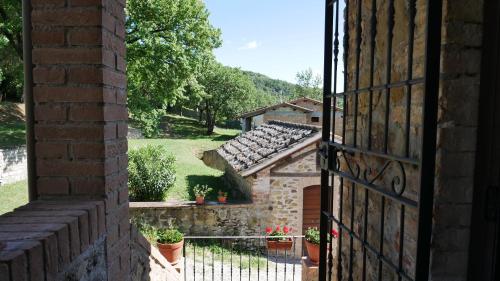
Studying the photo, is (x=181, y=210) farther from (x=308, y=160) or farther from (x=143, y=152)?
(x=308, y=160)

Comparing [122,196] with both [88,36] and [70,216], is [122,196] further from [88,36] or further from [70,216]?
[88,36]

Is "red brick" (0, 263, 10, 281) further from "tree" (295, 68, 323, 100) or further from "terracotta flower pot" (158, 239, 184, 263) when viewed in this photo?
"tree" (295, 68, 323, 100)

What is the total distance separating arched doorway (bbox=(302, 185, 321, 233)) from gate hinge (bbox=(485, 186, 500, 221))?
998cm

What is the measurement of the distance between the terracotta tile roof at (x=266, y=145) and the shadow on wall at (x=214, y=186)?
105cm

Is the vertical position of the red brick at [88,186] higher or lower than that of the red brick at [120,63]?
lower

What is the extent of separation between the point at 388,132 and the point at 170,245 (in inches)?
257

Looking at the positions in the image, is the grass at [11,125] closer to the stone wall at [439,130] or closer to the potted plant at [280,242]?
the potted plant at [280,242]

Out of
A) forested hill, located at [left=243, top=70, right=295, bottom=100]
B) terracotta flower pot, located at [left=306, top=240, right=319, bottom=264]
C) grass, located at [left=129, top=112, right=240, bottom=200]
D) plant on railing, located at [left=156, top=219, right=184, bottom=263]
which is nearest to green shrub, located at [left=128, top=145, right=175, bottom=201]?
grass, located at [left=129, top=112, right=240, bottom=200]

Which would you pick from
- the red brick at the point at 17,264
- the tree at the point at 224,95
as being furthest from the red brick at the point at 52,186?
the tree at the point at 224,95

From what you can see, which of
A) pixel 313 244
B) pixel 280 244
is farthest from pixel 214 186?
pixel 313 244

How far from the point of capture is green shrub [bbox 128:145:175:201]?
12211 millimetres

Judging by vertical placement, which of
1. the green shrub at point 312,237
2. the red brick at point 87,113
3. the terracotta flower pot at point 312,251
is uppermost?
the red brick at point 87,113

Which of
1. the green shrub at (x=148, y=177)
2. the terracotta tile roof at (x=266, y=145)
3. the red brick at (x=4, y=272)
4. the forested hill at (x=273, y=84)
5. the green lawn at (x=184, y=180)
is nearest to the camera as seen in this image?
the red brick at (x=4, y=272)

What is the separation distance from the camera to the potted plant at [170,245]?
7742 mm
